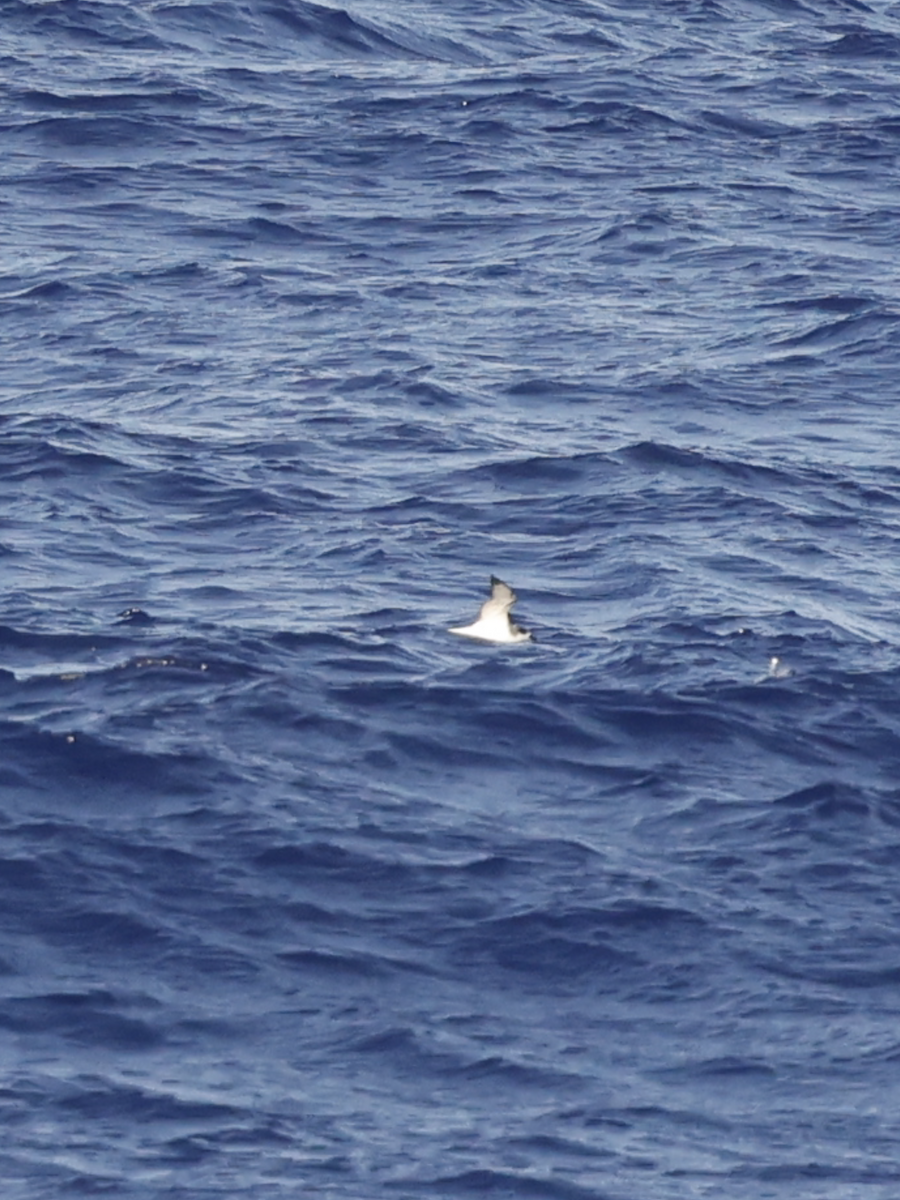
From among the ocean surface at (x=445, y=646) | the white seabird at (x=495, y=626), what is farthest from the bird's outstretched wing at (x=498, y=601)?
the ocean surface at (x=445, y=646)

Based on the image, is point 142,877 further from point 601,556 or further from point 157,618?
point 601,556

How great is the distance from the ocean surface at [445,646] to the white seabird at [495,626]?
24 centimetres

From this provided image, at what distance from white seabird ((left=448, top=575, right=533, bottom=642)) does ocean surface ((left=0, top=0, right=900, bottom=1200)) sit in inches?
9.3

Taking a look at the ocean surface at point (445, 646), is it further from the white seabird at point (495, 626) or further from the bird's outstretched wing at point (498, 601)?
the bird's outstretched wing at point (498, 601)

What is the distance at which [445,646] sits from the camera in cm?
2459

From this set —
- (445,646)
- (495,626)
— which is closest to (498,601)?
(495,626)

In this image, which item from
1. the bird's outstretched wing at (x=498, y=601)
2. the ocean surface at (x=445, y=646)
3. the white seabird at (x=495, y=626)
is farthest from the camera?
the white seabird at (x=495, y=626)

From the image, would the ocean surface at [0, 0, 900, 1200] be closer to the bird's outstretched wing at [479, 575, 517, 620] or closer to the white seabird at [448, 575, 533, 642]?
the white seabird at [448, 575, 533, 642]

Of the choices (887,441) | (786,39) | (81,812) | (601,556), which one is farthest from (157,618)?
(786,39)

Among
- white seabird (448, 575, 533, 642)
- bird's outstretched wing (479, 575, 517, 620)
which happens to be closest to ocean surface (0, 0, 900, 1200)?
white seabird (448, 575, 533, 642)

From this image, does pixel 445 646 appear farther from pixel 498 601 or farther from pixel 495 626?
pixel 498 601

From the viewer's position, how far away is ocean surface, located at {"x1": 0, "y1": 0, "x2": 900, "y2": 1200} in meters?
18.5

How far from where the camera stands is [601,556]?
2705cm

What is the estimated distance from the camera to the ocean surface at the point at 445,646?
18531mm
